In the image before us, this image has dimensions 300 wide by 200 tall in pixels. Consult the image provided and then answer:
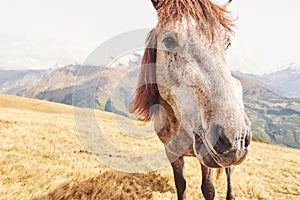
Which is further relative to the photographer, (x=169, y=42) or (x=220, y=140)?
(x=169, y=42)

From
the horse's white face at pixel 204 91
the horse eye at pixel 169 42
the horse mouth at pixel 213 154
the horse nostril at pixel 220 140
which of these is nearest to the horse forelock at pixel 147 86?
the horse's white face at pixel 204 91

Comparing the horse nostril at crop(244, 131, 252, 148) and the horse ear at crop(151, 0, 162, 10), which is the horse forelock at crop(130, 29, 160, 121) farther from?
the horse nostril at crop(244, 131, 252, 148)

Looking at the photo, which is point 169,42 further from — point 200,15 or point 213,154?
point 213,154

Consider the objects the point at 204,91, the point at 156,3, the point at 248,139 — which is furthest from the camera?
the point at 156,3

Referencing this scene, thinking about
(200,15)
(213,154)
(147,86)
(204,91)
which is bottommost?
(213,154)

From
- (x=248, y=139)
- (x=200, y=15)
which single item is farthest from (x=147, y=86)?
(x=248, y=139)

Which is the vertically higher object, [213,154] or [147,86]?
[147,86]

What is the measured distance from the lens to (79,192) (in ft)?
16.0

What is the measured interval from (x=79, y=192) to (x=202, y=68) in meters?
3.81

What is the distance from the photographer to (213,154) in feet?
8.59

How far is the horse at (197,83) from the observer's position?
2510 millimetres

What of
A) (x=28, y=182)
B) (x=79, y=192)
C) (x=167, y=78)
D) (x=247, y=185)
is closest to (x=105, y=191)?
(x=79, y=192)

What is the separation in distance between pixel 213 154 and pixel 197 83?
97 cm

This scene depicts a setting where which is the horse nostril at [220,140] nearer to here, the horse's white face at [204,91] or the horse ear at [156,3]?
the horse's white face at [204,91]
